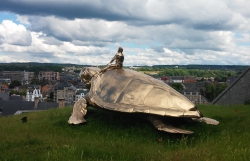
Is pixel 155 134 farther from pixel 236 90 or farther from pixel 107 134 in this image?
pixel 236 90

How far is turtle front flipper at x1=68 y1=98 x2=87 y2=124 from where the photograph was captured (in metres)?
9.28

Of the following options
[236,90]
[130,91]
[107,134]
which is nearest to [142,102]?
[130,91]

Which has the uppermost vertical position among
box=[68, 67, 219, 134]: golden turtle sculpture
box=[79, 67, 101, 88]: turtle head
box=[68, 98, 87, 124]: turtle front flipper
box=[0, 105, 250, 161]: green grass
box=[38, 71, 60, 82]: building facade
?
box=[79, 67, 101, 88]: turtle head

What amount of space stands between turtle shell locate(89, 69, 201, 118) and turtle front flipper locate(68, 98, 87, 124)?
0.48 metres

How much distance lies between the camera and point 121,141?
7.64m

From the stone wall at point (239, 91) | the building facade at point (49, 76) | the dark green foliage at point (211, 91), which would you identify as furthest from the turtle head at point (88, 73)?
the building facade at point (49, 76)

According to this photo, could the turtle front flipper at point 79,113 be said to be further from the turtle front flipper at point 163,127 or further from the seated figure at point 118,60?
the turtle front flipper at point 163,127

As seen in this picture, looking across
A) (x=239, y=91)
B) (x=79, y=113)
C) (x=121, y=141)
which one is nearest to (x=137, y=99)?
(x=121, y=141)

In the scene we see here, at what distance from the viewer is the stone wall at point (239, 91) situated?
23.9 m

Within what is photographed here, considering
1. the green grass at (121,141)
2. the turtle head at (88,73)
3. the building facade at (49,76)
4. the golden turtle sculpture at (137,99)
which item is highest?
the turtle head at (88,73)

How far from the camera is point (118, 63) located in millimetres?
10430

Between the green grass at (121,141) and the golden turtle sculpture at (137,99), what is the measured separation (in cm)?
38

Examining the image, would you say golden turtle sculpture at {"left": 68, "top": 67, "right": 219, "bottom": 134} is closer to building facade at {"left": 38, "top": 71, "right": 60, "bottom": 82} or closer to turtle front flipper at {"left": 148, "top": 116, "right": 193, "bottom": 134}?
turtle front flipper at {"left": 148, "top": 116, "right": 193, "bottom": 134}

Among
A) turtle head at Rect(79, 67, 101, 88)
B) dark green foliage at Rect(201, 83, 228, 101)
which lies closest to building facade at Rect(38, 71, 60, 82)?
dark green foliage at Rect(201, 83, 228, 101)
